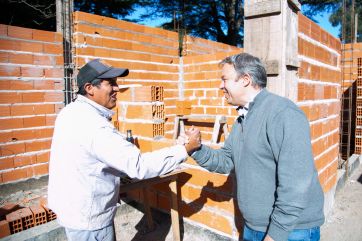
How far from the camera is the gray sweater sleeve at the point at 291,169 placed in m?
1.71

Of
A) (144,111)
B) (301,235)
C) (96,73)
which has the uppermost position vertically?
(96,73)

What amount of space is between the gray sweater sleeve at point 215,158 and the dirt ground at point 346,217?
7.02ft

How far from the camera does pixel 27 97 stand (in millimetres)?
4277

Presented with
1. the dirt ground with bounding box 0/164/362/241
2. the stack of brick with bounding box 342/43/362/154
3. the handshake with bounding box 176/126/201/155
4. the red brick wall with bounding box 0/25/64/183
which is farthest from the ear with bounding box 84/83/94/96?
the stack of brick with bounding box 342/43/362/154

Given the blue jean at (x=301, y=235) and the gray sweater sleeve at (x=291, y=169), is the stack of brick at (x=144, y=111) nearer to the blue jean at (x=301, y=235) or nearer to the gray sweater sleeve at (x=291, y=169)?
the blue jean at (x=301, y=235)

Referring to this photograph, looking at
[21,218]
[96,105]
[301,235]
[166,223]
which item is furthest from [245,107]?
[21,218]

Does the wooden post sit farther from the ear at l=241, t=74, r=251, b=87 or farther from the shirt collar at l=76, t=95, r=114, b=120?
the ear at l=241, t=74, r=251, b=87

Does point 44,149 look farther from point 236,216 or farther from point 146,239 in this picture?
point 236,216

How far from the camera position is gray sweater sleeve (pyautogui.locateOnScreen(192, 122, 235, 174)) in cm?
238

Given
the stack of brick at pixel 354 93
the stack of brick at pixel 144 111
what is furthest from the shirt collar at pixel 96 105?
the stack of brick at pixel 354 93

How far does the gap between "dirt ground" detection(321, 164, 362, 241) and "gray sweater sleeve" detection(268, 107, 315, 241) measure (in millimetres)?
2378

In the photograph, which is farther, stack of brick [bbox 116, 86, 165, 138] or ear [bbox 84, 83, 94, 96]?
stack of brick [bbox 116, 86, 165, 138]

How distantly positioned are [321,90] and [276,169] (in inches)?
89.2

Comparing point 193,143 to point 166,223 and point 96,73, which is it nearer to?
point 96,73
